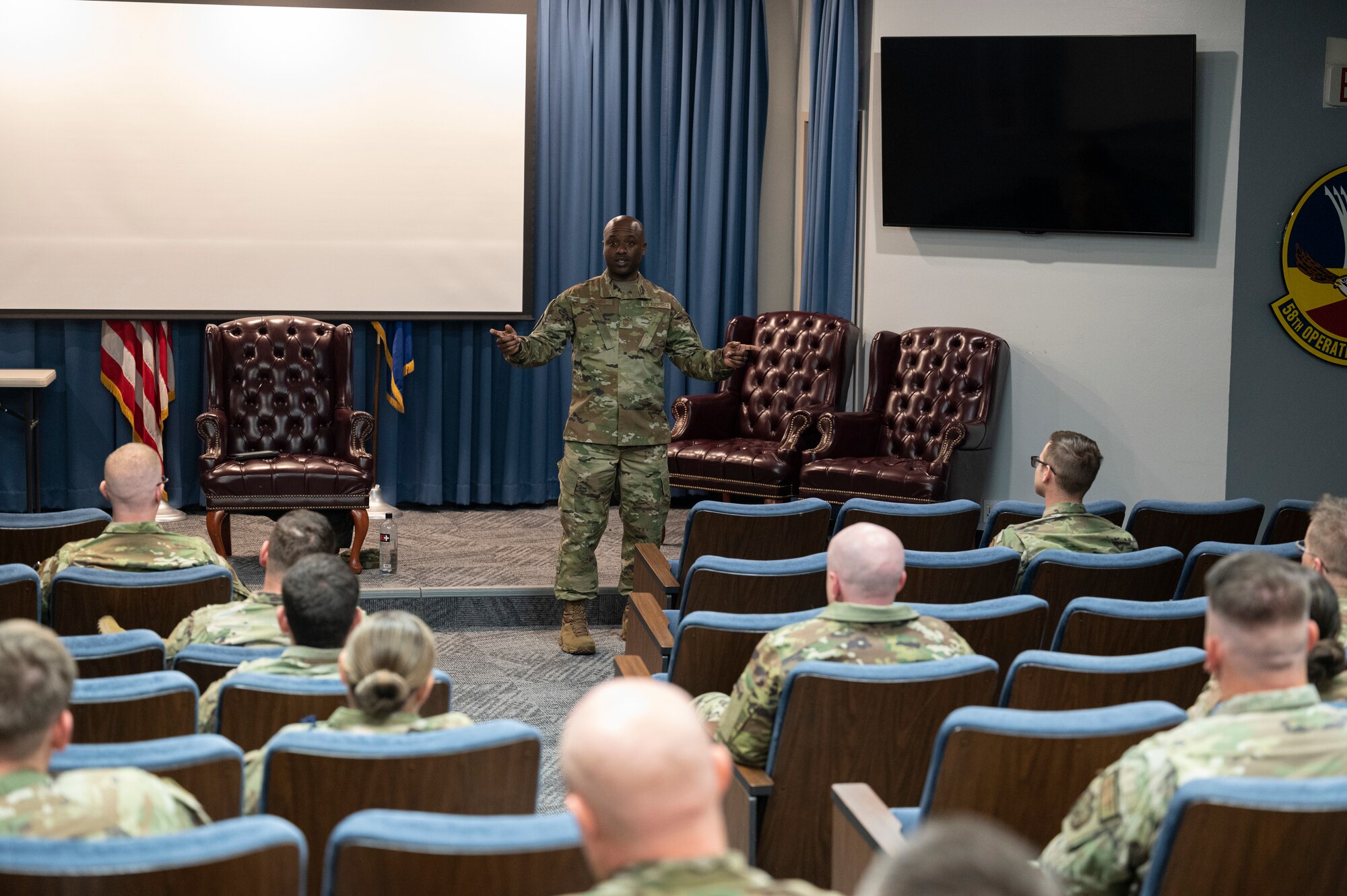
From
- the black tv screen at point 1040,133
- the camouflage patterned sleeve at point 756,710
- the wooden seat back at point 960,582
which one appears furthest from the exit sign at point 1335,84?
the camouflage patterned sleeve at point 756,710

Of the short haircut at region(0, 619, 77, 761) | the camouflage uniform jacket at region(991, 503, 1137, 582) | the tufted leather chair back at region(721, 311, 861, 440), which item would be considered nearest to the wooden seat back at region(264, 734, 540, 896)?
the short haircut at region(0, 619, 77, 761)

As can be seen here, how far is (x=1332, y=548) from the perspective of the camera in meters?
3.05

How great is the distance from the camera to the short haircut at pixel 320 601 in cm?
260

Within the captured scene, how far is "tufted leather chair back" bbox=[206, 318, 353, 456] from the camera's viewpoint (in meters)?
6.89

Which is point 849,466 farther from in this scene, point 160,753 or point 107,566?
point 160,753

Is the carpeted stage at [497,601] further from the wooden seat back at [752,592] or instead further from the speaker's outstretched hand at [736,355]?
the speaker's outstretched hand at [736,355]

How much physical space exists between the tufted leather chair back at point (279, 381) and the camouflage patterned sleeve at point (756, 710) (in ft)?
14.9

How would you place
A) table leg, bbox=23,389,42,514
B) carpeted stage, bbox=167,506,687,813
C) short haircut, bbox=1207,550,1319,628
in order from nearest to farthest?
short haircut, bbox=1207,550,1319,628 < carpeted stage, bbox=167,506,687,813 < table leg, bbox=23,389,42,514

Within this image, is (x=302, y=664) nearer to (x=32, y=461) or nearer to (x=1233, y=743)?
(x=1233, y=743)

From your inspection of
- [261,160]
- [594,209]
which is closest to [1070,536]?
[594,209]

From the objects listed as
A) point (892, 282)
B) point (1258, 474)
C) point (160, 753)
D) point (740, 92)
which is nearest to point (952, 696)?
point (160, 753)

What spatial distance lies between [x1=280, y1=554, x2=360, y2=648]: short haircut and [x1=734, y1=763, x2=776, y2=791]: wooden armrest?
792 mm

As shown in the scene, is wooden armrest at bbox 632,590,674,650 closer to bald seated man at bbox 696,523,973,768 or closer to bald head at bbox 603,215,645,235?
bald seated man at bbox 696,523,973,768

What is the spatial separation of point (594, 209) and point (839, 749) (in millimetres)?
5828
